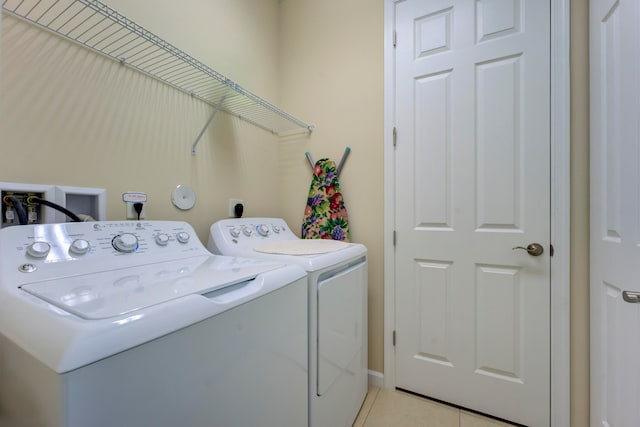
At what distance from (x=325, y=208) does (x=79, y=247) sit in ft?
4.02

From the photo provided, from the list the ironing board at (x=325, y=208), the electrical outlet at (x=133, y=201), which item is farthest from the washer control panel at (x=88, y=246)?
the ironing board at (x=325, y=208)

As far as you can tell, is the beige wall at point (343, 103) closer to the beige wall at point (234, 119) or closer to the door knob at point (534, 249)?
the beige wall at point (234, 119)

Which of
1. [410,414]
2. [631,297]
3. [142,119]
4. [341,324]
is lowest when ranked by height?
[410,414]

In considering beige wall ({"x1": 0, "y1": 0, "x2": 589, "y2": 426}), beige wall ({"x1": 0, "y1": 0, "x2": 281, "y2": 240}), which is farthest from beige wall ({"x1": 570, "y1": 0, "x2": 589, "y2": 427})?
beige wall ({"x1": 0, "y1": 0, "x2": 281, "y2": 240})

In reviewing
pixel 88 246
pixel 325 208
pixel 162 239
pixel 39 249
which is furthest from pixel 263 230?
pixel 39 249

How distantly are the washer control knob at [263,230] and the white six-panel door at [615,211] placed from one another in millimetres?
1519

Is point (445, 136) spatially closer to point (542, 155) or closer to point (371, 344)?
point (542, 155)

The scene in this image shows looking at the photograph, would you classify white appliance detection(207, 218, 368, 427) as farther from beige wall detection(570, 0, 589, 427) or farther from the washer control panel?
beige wall detection(570, 0, 589, 427)

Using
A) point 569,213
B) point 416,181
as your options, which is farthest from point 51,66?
point 569,213

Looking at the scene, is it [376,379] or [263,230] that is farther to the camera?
[376,379]

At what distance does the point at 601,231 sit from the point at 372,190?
1.06m

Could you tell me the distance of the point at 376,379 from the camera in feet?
5.57

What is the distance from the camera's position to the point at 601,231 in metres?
1.14

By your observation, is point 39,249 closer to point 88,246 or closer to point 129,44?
point 88,246
